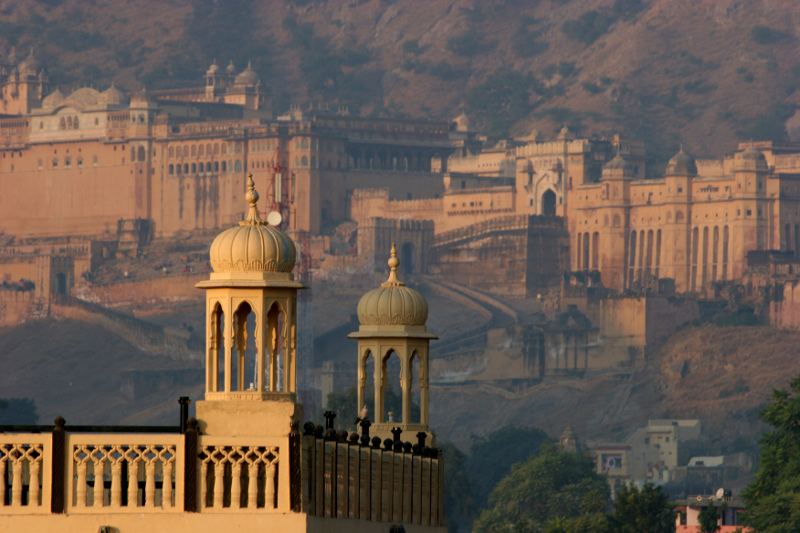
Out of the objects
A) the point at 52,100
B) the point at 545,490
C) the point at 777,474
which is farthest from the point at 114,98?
the point at 777,474

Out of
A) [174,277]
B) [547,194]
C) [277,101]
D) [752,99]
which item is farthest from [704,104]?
[174,277]

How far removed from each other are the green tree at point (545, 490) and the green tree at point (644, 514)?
18.2 m

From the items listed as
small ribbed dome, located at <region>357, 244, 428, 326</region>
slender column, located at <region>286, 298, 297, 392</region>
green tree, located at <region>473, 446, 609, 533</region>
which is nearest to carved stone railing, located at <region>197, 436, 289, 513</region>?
slender column, located at <region>286, 298, 297, 392</region>

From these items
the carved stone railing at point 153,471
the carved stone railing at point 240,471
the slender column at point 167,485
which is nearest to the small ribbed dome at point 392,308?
the carved stone railing at point 153,471

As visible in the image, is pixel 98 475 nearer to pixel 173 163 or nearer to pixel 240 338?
pixel 240 338

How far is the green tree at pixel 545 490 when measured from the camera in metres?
79.2

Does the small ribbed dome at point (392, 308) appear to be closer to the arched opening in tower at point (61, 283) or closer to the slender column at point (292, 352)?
the slender column at point (292, 352)

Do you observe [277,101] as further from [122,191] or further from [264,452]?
[264,452]

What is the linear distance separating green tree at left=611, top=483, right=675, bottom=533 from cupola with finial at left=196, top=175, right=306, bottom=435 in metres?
43.6

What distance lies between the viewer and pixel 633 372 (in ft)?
364

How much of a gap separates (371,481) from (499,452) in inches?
3176

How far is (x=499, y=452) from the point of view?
318 ft

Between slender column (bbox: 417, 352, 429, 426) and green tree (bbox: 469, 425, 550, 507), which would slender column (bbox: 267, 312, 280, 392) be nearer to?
slender column (bbox: 417, 352, 429, 426)

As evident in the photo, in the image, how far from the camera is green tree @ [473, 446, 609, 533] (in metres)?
79.2
